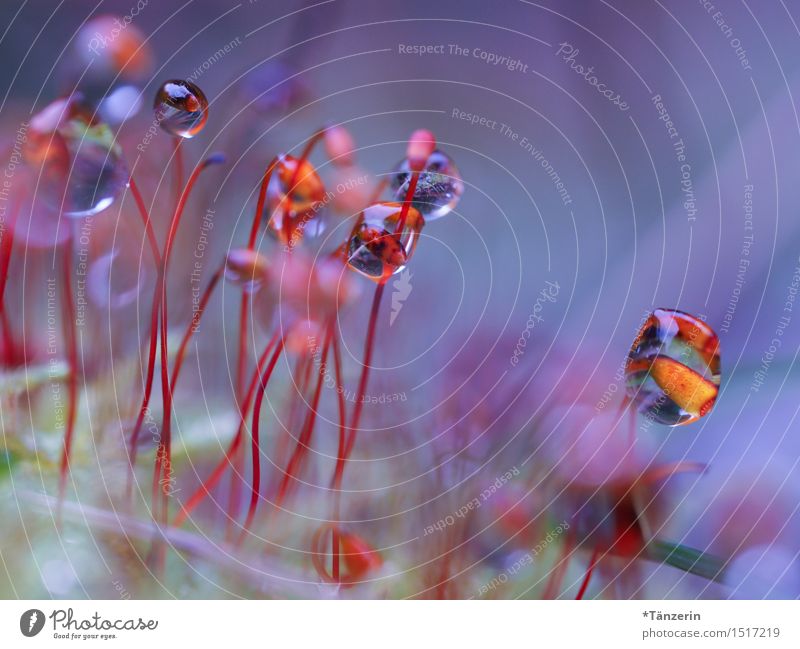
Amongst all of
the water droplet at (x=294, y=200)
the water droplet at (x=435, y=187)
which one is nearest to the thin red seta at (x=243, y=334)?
the water droplet at (x=294, y=200)

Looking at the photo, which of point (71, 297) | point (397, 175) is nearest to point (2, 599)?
point (71, 297)

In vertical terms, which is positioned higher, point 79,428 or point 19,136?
point 19,136

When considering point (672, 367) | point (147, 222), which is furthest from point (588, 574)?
point (147, 222)

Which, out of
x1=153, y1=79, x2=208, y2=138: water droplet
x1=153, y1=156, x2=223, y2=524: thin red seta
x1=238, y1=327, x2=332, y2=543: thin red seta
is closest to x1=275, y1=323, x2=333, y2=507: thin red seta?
x1=238, y1=327, x2=332, y2=543: thin red seta

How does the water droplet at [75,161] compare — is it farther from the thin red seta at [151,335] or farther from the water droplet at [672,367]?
the water droplet at [672,367]

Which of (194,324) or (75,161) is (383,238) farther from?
(75,161)
